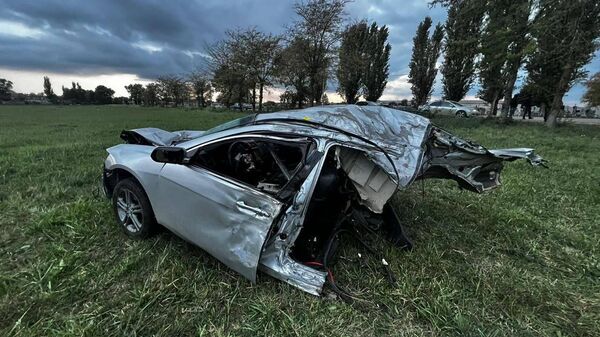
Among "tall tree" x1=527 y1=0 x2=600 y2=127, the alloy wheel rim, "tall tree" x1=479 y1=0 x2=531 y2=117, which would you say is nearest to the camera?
the alloy wheel rim

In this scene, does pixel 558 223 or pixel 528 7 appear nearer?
pixel 558 223

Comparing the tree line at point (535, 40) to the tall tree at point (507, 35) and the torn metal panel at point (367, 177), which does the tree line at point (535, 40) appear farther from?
the torn metal panel at point (367, 177)

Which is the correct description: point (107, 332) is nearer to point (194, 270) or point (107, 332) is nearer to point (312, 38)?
point (194, 270)

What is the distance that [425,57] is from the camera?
29500mm

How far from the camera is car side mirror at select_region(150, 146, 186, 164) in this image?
256 cm

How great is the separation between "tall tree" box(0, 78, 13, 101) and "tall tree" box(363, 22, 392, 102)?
84396mm

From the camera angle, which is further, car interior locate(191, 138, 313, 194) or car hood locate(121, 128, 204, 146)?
car hood locate(121, 128, 204, 146)

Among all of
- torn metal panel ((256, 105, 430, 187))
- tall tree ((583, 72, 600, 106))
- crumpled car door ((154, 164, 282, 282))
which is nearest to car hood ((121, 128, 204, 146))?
crumpled car door ((154, 164, 282, 282))

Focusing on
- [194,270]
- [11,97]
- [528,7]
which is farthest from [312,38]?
[11,97]

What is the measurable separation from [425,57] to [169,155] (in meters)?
31.9

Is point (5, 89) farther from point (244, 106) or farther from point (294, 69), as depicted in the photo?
point (294, 69)

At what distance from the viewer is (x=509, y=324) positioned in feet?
7.12

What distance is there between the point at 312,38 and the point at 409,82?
1653 cm

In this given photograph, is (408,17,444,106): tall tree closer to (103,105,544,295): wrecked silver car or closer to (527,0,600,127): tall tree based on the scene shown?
(527,0,600,127): tall tree
